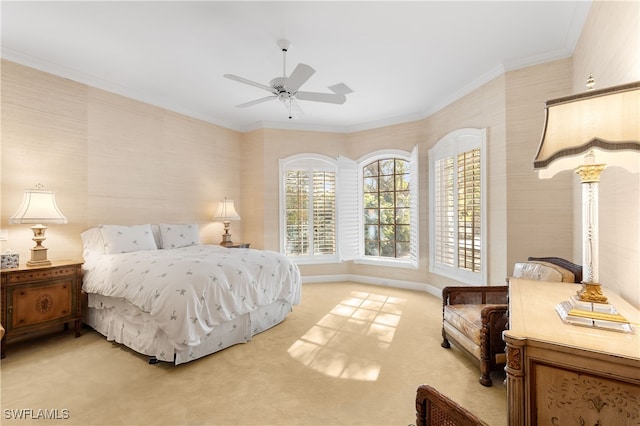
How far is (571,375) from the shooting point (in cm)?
98

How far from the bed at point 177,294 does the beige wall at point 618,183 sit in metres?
2.76

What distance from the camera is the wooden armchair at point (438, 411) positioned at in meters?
0.79

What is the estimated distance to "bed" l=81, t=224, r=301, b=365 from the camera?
2490mm

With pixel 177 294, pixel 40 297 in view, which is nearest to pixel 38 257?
pixel 40 297

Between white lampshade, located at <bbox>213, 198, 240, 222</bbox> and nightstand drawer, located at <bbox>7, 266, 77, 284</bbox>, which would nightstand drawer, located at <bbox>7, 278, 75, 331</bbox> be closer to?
nightstand drawer, located at <bbox>7, 266, 77, 284</bbox>

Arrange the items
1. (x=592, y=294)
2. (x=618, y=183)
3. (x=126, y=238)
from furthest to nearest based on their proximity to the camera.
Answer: (x=126, y=238)
(x=618, y=183)
(x=592, y=294)

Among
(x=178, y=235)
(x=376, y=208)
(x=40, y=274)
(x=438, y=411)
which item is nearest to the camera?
(x=438, y=411)

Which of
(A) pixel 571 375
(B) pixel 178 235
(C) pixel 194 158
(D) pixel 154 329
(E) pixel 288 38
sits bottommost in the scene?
(D) pixel 154 329

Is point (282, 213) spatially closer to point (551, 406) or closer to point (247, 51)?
point (247, 51)

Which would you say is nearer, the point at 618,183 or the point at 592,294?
the point at 592,294

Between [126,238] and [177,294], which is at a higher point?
[126,238]

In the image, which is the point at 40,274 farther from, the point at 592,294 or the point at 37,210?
the point at 592,294

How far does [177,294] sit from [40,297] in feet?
5.40

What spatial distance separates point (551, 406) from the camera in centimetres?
100
